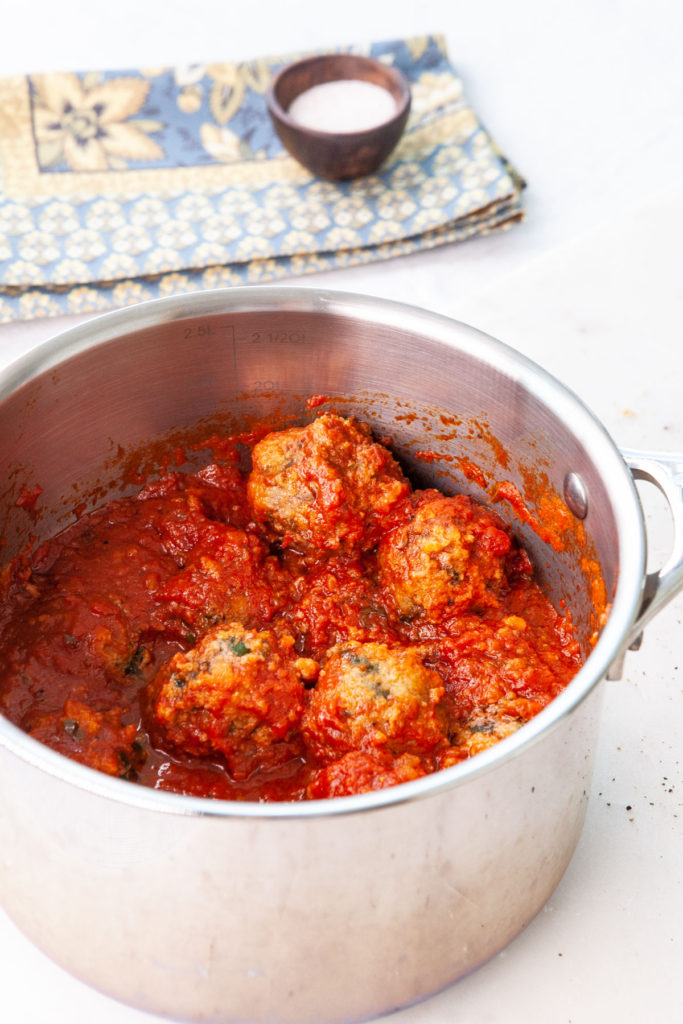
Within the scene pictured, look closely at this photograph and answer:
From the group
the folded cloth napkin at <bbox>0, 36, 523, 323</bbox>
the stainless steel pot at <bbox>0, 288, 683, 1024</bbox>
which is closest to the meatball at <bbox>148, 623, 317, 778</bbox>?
the stainless steel pot at <bbox>0, 288, 683, 1024</bbox>

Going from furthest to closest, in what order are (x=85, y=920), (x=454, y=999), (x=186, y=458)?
(x=186, y=458), (x=454, y=999), (x=85, y=920)

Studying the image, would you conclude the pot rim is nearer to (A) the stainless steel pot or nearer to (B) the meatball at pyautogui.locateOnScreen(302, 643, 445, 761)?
(A) the stainless steel pot

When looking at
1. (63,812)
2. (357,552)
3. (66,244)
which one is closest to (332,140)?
(66,244)

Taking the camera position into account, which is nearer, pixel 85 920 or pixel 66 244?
pixel 85 920

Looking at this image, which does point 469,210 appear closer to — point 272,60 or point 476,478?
point 272,60

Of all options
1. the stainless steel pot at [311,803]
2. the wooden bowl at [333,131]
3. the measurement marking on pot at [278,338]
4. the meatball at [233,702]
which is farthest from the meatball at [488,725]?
the wooden bowl at [333,131]

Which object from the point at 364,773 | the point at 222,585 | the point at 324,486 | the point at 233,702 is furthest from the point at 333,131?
the point at 364,773

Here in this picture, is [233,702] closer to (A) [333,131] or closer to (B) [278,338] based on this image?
(B) [278,338]

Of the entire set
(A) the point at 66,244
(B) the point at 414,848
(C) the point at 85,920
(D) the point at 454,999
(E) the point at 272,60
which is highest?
(E) the point at 272,60
